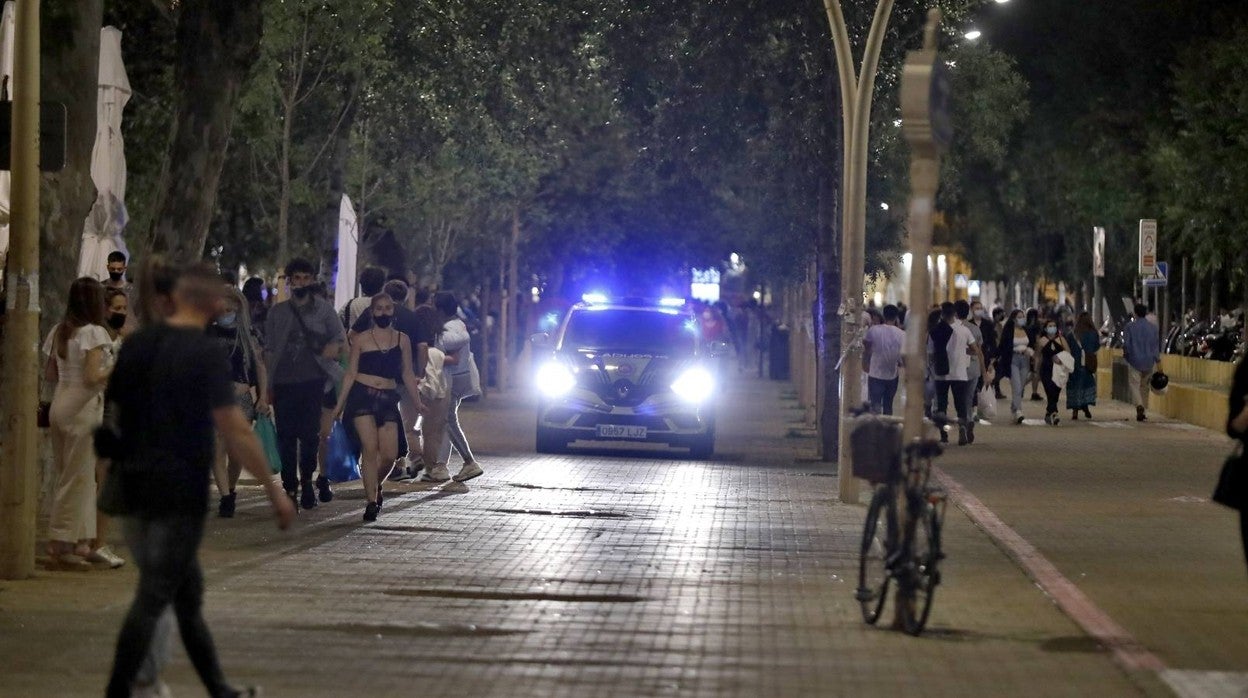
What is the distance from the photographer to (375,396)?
16.1 metres

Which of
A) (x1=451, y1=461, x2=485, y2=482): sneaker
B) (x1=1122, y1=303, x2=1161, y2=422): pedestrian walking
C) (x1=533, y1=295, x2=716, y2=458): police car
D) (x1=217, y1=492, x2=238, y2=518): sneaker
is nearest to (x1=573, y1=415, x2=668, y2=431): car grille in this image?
(x1=533, y1=295, x2=716, y2=458): police car

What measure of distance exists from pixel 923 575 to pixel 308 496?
7086 mm

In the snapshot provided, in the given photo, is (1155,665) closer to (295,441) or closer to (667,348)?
(295,441)

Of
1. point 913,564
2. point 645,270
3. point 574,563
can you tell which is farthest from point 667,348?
point 645,270

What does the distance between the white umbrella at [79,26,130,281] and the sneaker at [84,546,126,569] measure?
6.26m

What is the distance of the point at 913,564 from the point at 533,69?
2513 centimetres

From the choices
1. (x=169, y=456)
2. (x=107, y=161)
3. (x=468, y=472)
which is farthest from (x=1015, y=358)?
(x=169, y=456)

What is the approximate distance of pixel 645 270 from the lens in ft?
206

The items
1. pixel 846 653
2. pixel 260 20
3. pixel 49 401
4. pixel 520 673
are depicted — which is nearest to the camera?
pixel 520 673

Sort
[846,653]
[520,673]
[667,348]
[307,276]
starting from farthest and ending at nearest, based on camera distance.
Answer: [667,348], [307,276], [846,653], [520,673]

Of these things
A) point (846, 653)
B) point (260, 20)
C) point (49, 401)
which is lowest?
point (846, 653)

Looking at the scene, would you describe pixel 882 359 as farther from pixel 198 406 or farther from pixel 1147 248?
pixel 198 406

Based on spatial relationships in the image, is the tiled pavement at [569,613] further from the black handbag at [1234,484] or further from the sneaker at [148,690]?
the sneaker at [148,690]

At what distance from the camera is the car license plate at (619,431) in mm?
24469
